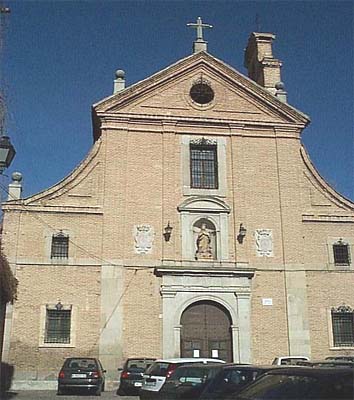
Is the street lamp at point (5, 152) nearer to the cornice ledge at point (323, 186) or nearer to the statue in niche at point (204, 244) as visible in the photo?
the statue in niche at point (204, 244)

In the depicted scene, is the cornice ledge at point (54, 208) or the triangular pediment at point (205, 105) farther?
the triangular pediment at point (205, 105)

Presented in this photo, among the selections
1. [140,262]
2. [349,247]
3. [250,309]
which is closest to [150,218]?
[140,262]

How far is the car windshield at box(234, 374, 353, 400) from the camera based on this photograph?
6.85 m

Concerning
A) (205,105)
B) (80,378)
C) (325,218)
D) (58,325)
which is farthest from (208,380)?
(205,105)

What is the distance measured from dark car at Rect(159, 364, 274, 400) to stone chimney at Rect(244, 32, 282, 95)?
16.6 metres

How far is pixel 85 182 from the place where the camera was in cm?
2328

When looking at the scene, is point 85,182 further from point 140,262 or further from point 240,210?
point 240,210

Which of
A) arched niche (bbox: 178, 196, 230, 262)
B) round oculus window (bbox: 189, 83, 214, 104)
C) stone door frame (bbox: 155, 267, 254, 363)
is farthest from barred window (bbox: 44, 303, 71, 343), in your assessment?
round oculus window (bbox: 189, 83, 214, 104)

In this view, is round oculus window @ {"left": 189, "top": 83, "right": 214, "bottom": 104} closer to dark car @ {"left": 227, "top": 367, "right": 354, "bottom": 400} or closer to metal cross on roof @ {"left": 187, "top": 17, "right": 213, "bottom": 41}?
metal cross on roof @ {"left": 187, "top": 17, "right": 213, "bottom": 41}

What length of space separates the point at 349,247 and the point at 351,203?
6.24 ft

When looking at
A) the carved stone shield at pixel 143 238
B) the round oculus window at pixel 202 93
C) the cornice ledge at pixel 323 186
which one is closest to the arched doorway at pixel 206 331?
the carved stone shield at pixel 143 238

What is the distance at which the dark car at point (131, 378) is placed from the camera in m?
19.2

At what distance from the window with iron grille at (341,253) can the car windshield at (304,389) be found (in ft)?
54.7

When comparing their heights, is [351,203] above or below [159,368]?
above
